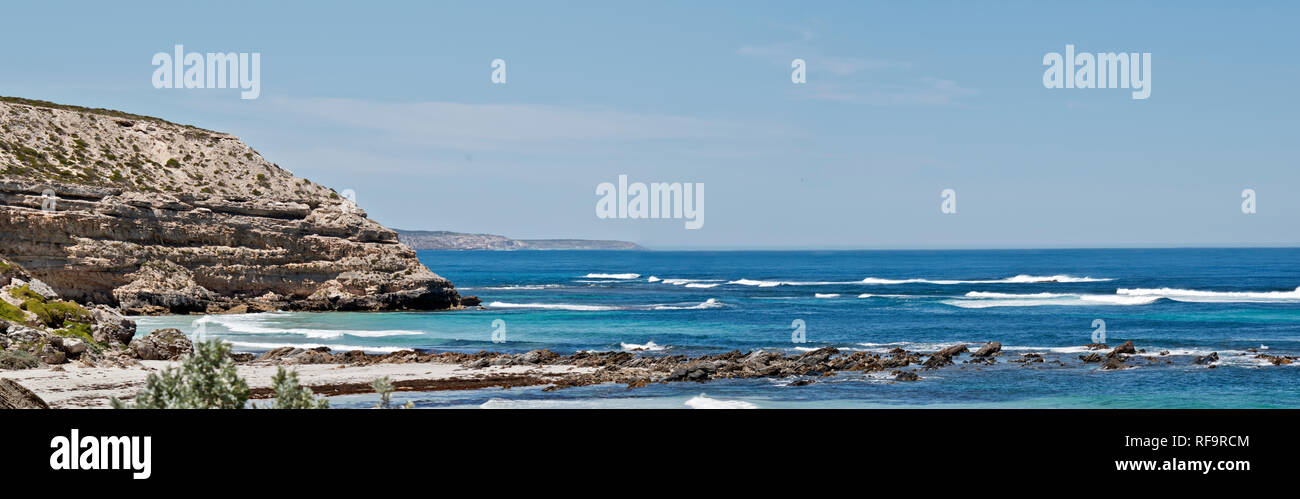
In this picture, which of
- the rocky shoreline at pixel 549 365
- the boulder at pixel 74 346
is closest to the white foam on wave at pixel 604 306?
the rocky shoreline at pixel 549 365

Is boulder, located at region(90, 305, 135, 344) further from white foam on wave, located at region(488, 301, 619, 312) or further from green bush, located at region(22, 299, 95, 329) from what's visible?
white foam on wave, located at region(488, 301, 619, 312)

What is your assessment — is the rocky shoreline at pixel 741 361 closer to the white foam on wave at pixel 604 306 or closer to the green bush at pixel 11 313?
the green bush at pixel 11 313

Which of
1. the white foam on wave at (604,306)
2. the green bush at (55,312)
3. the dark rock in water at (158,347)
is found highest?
the green bush at (55,312)

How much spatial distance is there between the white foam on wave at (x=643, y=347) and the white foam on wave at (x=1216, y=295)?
43.2 meters

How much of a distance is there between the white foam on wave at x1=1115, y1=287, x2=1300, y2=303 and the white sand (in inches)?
2100

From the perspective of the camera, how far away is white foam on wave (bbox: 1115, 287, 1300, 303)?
67250 millimetres

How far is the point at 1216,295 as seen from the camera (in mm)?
72125

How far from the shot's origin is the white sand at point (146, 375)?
2377 centimetres

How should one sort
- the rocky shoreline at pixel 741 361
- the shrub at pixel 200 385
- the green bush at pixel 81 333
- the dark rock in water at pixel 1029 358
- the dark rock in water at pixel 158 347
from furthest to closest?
the dark rock in water at pixel 1029 358, the rocky shoreline at pixel 741 361, the dark rock in water at pixel 158 347, the green bush at pixel 81 333, the shrub at pixel 200 385

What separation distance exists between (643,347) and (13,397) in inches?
1294

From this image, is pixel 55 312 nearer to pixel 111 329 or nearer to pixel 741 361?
pixel 111 329

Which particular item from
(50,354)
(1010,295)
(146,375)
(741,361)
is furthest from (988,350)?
(1010,295)
